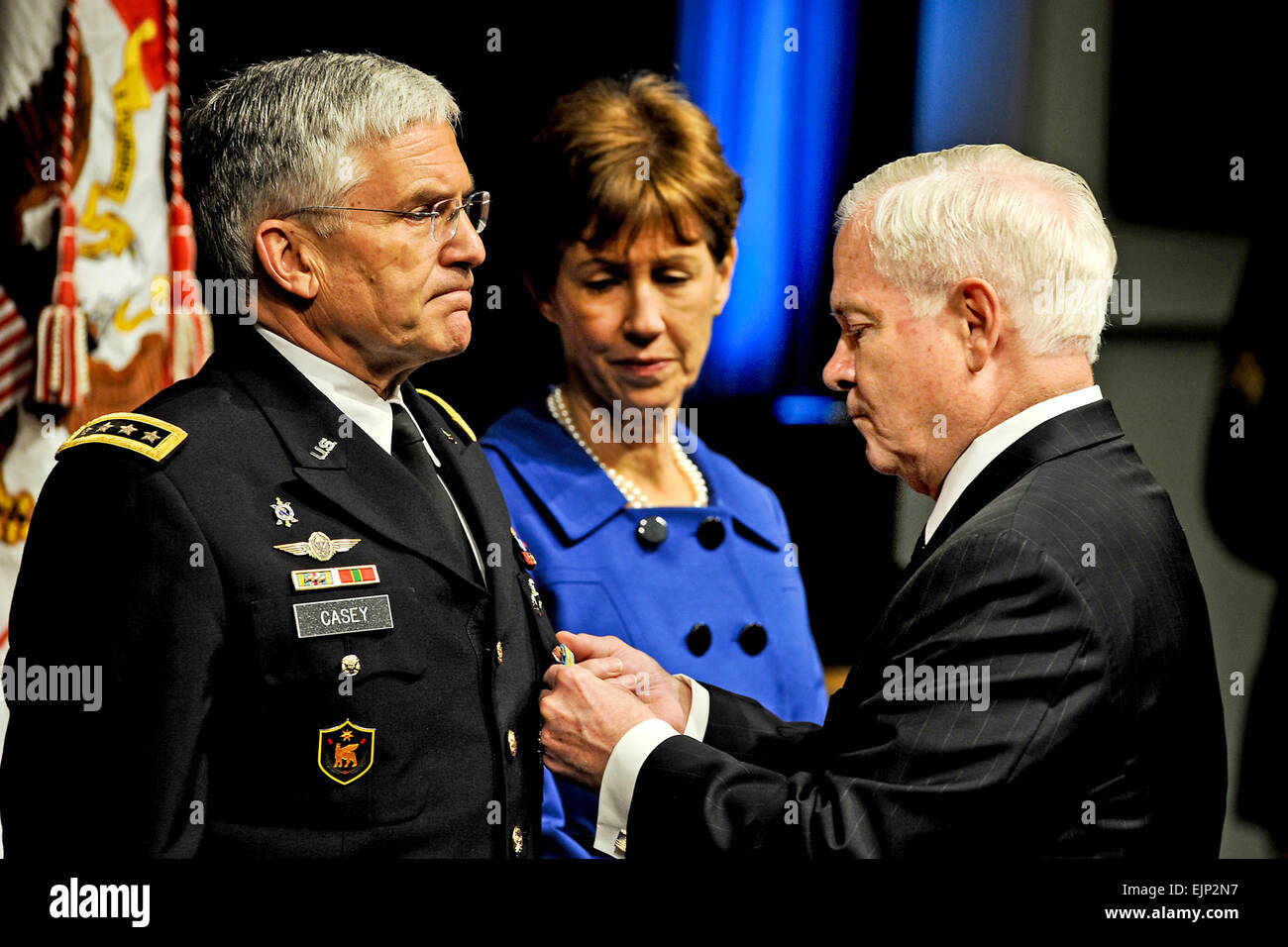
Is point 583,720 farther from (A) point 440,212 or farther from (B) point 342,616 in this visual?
(A) point 440,212

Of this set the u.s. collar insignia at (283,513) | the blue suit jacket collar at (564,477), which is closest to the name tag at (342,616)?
the u.s. collar insignia at (283,513)

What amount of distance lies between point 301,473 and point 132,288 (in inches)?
39.5

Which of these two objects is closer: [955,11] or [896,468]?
[896,468]

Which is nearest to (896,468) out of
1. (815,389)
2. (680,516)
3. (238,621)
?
(680,516)

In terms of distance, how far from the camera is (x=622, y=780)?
78.0 inches

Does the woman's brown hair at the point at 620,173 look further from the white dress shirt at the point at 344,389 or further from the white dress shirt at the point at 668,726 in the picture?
the white dress shirt at the point at 668,726

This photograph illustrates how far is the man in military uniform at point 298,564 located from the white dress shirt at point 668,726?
5.1 inches

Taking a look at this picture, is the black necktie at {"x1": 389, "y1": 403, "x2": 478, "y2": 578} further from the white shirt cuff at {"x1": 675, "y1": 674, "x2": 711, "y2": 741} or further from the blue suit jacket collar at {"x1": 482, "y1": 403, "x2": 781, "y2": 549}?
the white shirt cuff at {"x1": 675, "y1": 674, "x2": 711, "y2": 741}

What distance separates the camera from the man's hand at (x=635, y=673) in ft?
7.01

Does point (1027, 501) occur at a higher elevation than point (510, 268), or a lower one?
lower

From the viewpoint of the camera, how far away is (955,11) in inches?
111

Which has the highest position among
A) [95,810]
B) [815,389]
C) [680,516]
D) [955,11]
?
[955,11]

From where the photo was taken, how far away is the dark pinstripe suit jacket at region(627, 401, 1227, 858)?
169 cm
